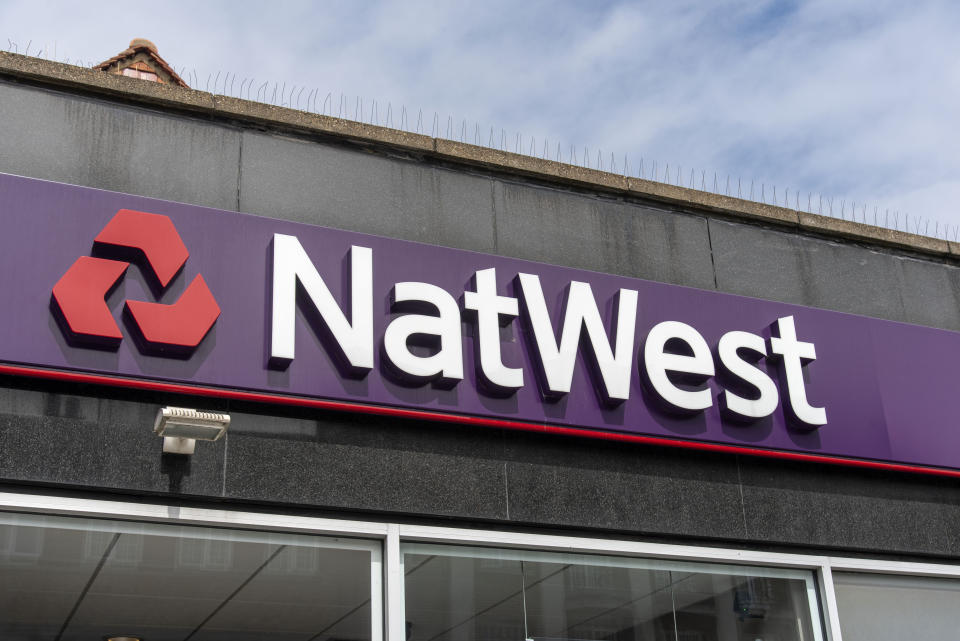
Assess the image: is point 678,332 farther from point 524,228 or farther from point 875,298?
point 875,298

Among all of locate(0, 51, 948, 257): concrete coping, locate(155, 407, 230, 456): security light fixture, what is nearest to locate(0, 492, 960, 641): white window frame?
locate(155, 407, 230, 456): security light fixture

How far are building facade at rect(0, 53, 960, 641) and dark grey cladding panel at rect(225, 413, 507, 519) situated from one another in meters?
0.01

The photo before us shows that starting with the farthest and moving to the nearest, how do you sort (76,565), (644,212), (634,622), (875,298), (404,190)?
1. (875,298)
2. (644,212)
3. (404,190)
4. (634,622)
5. (76,565)

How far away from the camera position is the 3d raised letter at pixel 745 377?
7.54 metres

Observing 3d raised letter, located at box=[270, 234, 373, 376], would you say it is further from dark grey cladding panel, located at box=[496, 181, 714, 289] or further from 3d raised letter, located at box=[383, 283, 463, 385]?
dark grey cladding panel, located at box=[496, 181, 714, 289]

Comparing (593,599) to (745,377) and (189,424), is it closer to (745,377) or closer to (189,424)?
(745,377)

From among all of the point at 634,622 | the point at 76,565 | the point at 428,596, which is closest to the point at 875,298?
the point at 634,622

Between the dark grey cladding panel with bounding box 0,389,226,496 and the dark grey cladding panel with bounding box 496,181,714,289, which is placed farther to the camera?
the dark grey cladding panel with bounding box 496,181,714,289

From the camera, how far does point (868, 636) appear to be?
300 inches

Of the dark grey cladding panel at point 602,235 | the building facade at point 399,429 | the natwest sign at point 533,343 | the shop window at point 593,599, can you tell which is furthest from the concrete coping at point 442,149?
the shop window at point 593,599

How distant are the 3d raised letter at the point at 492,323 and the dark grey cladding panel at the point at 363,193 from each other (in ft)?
1.33

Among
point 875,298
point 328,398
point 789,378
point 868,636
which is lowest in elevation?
point 868,636

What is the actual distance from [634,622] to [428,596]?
4.35ft

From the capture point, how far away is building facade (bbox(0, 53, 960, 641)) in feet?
19.9
